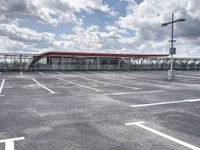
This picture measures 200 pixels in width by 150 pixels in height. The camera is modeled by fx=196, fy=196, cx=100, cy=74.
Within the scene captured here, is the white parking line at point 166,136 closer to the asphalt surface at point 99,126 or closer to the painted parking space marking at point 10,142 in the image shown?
the asphalt surface at point 99,126

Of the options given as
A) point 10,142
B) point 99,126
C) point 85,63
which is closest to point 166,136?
point 99,126

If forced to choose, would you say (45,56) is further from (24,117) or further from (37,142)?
(37,142)

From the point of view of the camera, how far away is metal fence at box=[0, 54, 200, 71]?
2962 cm

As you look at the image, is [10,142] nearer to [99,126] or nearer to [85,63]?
[99,126]

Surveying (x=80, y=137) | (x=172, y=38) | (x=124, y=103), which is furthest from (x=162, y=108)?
(x=172, y=38)

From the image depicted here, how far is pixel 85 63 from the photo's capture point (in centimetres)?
3459

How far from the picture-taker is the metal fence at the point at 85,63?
29.6 m

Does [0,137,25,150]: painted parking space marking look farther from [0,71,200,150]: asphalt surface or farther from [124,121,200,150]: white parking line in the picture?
[124,121,200,150]: white parking line

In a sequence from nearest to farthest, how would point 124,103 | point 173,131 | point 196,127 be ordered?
point 173,131 → point 196,127 → point 124,103

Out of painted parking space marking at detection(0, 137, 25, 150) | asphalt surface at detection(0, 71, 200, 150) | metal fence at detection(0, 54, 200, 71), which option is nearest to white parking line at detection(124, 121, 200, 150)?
asphalt surface at detection(0, 71, 200, 150)

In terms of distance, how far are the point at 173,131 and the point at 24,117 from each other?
4239mm

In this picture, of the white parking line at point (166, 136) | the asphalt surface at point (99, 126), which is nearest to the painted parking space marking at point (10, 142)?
the asphalt surface at point (99, 126)

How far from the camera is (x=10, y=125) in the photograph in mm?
5172

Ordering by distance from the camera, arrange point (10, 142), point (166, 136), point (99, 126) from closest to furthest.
Answer: point (10, 142)
point (166, 136)
point (99, 126)
